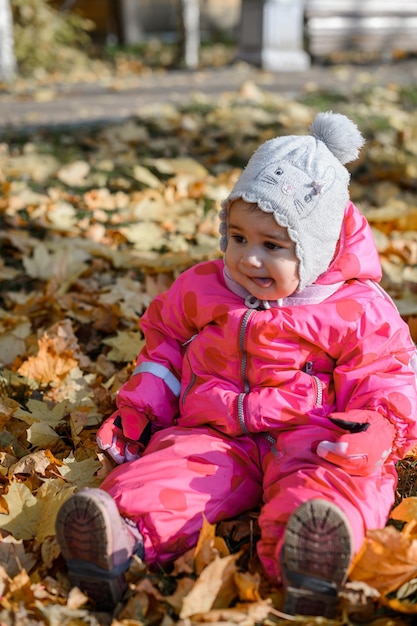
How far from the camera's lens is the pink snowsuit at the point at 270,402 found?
1.91 meters

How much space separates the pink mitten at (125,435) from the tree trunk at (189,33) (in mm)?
11391

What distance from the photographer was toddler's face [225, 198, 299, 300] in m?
2.00

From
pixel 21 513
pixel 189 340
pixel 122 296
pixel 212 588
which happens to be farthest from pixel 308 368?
pixel 122 296

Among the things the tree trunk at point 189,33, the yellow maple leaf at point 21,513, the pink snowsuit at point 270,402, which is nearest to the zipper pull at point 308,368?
the pink snowsuit at point 270,402

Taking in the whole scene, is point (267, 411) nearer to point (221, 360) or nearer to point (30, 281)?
point (221, 360)

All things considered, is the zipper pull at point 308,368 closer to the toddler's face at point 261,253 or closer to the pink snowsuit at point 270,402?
the pink snowsuit at point 270,402

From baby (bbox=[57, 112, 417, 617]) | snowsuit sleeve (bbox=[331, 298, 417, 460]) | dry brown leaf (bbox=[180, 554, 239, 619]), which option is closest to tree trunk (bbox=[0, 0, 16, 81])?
baby (bbox=[57, 112, 417, 617])

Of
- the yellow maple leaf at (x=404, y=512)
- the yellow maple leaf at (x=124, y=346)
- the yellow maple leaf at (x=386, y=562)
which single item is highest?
the yellow maple leaf at (x=386, y=562)

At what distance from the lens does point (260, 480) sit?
84.4 inches

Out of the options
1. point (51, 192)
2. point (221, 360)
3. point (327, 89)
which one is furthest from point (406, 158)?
point (221, 360)

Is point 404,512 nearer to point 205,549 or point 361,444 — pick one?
point 361,444

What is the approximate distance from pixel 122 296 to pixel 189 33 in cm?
1067

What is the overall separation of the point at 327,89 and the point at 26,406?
6.86 m

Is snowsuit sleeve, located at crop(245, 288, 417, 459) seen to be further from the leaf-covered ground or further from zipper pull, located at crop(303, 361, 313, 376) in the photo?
the leaf-covered ground
